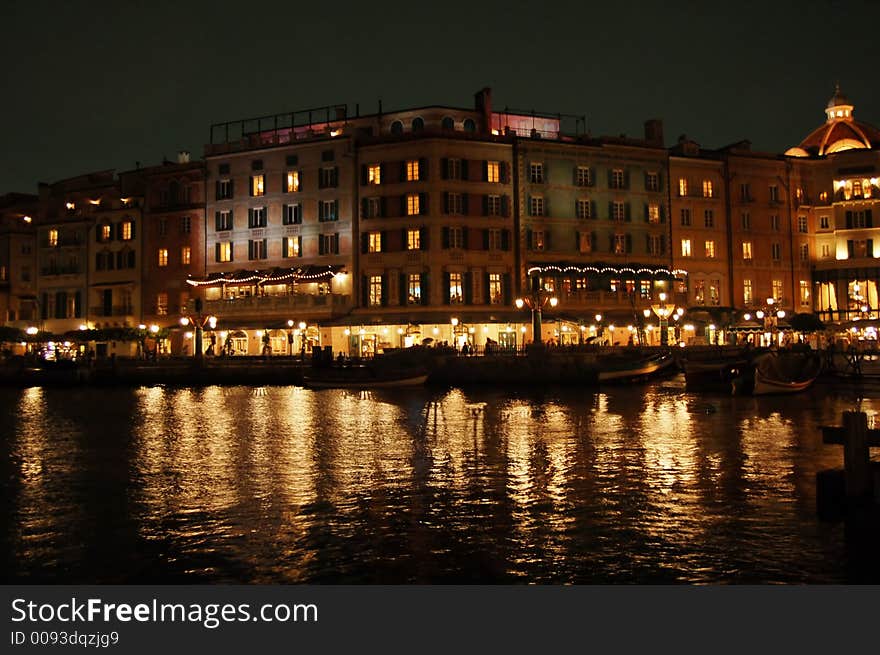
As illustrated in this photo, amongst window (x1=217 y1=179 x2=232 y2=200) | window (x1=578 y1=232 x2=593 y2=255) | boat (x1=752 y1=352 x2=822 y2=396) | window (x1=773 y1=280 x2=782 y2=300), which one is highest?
window (x1=217 y1=179 x2=232 y2=200)

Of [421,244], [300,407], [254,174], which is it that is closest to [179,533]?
[300,407]

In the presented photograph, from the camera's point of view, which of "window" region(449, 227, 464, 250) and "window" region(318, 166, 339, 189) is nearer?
"window" region(449, 227, 464, 250)

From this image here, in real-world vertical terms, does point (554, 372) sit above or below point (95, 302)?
below

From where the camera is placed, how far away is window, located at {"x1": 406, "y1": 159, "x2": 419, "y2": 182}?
2468 inches

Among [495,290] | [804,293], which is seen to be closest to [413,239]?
[495,290]

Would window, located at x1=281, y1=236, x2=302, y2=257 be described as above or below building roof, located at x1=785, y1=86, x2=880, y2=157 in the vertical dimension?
below

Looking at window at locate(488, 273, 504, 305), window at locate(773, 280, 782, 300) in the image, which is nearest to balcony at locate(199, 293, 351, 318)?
window at locate(488, 273, 504, 305)

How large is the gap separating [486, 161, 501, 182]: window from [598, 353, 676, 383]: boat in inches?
728

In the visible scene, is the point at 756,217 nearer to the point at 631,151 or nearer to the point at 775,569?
the point at 631,151

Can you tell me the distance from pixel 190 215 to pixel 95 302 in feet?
41.4

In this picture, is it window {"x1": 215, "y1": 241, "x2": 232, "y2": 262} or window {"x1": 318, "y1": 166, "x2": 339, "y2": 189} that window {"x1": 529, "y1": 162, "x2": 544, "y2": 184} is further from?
window {"x1": 215, "y1": 241, "x2": 232, "y2": 262}

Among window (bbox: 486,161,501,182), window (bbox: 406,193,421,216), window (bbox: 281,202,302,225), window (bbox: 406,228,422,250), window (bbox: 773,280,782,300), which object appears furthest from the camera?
window (bbox: 773,280,782,300)

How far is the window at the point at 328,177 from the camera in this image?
212ft
